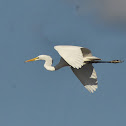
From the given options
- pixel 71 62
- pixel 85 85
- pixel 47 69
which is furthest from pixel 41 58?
pixel 71 62

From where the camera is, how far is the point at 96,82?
156 ft

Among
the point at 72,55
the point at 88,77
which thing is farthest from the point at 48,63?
the point at 72,55

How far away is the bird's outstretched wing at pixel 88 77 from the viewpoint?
47.1 m

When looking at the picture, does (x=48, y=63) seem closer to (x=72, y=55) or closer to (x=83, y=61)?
(x=83, y=61)

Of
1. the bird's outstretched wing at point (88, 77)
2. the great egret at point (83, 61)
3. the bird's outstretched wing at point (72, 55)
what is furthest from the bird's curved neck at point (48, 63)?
the bird's outstretched wing at point (72, 55)

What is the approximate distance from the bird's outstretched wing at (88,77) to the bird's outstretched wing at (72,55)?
11.9 ft

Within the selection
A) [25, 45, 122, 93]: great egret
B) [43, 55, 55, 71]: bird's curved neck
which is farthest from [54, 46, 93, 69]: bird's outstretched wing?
[43, 55, 55, 71]: bird's curved neck

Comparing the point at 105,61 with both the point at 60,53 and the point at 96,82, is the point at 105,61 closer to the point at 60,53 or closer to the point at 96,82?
the point at 96,82

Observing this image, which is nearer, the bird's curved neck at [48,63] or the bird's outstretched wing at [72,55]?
the bird's outstretched wing at [72,55]

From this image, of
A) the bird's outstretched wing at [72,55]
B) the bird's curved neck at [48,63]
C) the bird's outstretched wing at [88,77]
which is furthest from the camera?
the bird's outstretched wing at [88,77]

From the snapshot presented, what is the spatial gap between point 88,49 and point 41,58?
4339mm

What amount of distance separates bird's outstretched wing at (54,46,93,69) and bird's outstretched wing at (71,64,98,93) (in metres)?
3.62

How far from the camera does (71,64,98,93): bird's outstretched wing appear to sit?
47094 mm

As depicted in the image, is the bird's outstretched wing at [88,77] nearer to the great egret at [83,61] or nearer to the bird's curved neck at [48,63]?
the great egret at [83,61]
